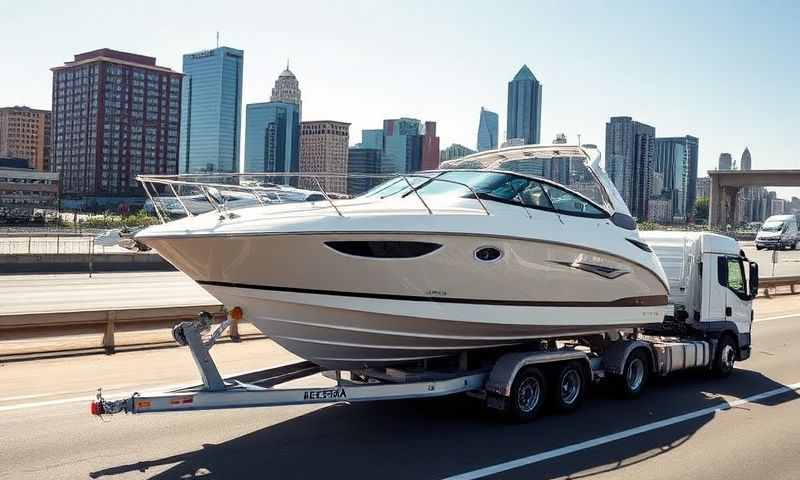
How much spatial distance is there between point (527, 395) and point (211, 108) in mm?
188259

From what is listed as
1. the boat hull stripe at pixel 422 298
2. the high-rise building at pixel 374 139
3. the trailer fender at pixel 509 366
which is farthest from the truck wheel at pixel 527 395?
the high-rise building at pixel 374 139

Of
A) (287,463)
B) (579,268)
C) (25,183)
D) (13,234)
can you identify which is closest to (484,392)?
(579,268)

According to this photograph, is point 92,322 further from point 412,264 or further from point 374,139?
point 374,139

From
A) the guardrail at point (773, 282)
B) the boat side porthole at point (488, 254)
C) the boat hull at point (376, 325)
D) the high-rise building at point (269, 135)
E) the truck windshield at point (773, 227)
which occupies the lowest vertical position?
the guardrail at point (773, 282)

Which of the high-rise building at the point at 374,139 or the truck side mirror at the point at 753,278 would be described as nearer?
the truck side mirror at the point at 753,278

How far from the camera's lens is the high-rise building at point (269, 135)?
118625mm

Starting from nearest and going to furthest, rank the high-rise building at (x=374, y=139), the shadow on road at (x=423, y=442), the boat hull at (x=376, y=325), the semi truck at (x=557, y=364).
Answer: the shadow on road at (x=423, y=442)
the semi truck at (x=557, y=364)
the boat hull at (x=376, y=325)
the high-rise building at (x=374, y=139)

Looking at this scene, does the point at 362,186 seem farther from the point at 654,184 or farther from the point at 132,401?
the point at 654,184

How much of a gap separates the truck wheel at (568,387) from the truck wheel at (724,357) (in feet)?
12.5

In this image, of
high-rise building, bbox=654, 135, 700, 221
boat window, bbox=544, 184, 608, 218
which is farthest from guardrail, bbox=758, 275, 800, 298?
high-rise building, bbox=654, 135, 700, 221

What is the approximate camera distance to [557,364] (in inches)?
350

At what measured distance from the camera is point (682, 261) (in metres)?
11.9

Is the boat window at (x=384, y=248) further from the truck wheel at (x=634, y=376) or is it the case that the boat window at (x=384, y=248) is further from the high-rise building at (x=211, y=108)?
the high-rise building at (x=211, y=108)

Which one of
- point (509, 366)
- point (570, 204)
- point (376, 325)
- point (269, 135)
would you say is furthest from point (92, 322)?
point (269, 135)
